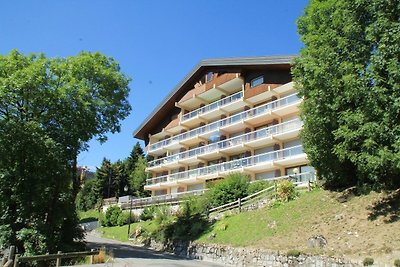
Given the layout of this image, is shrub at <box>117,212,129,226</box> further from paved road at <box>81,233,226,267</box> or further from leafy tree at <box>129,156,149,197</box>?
leafy tree at <box>129,156,149,197</box>

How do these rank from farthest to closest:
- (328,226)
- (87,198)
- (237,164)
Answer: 1. (87,198)
2. (237,164)
3. (328,226)

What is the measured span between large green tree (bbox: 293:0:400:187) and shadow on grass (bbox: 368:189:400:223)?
2.22ft

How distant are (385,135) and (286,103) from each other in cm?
2013

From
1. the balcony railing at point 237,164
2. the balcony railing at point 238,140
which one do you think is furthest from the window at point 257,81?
the balcony railing at point 237,164

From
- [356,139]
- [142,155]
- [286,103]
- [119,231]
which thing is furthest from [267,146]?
[142,155]

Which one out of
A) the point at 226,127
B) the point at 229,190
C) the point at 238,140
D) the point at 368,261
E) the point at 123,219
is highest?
the point at 226,127

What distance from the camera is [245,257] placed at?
19.6 m

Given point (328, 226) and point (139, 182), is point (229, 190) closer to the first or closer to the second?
point (328, 226)

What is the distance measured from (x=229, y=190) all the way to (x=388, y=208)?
42.6 ft

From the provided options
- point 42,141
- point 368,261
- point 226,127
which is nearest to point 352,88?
point 368,261

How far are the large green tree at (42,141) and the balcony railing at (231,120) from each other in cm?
1694

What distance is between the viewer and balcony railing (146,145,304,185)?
3311 cm

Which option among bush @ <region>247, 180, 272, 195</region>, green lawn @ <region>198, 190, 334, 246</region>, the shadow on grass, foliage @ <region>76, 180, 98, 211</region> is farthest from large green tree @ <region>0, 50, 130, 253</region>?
foliage @ <region>76, 180, 98, 211</region>

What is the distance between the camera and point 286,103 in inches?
1377
